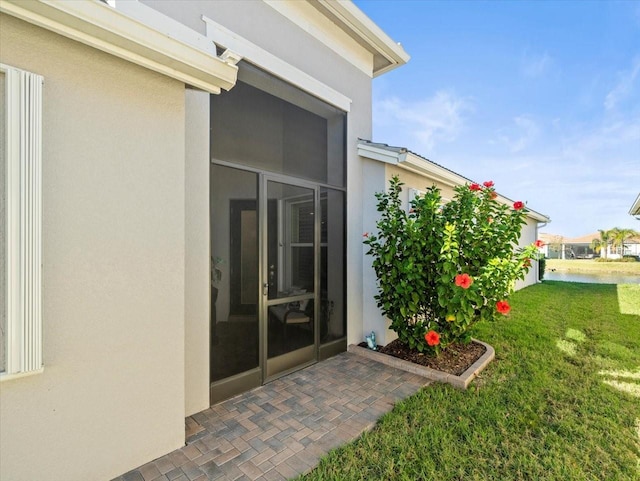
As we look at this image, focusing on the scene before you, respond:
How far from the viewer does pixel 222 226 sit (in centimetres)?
428

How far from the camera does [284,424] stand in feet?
12.1

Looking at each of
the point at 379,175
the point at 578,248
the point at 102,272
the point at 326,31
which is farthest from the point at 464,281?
the point at 578,248

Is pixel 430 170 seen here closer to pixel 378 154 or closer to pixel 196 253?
pixel 378 154

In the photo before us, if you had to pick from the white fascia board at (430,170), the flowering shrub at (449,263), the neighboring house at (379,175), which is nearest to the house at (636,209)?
the white fascia board at (430,170)

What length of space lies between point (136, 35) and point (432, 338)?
216 inches

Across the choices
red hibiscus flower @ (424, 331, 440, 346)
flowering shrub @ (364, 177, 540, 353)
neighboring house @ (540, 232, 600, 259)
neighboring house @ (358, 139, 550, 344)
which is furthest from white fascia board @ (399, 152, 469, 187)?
neighboring house @ (540, 232, 600, 259)

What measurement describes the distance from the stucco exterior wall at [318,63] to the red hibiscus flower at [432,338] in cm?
166

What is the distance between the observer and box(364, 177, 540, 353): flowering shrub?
505cm

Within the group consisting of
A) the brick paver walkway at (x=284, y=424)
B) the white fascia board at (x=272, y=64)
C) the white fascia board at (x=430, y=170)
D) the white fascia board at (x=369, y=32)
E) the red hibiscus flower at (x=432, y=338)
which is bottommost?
the brick paver walkway at (x=284, y=424)

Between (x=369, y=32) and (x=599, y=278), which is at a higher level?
(x=369, y=32)

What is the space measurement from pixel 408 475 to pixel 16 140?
4.31 metres

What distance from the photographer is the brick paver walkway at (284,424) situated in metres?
2.94

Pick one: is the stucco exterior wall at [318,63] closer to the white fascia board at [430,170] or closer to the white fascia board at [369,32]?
the white fascia board at [369,32]

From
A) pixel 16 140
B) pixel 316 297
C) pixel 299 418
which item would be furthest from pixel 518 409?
pixel 16 140
